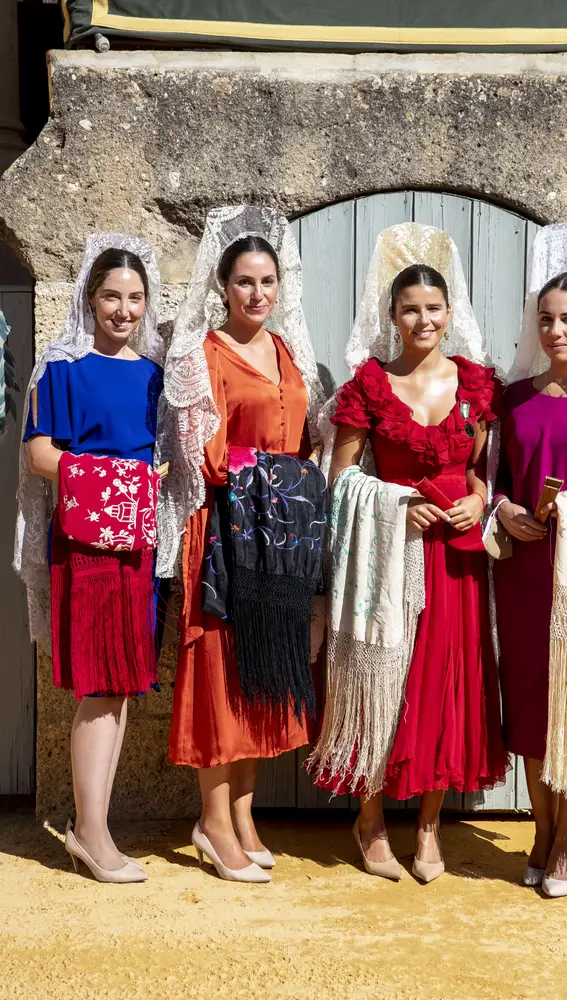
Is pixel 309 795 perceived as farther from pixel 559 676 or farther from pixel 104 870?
pixel 559 676

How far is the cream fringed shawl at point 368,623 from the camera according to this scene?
2.91 m

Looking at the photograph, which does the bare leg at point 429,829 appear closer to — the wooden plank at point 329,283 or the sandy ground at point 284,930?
the sandy ground at point 284,930

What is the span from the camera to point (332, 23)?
348cm

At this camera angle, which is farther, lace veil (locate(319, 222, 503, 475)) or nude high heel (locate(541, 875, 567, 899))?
lace veil (locate(319, 222, 503, 475))

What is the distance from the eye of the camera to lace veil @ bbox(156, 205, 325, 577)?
291cm

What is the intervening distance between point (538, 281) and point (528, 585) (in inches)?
36.5

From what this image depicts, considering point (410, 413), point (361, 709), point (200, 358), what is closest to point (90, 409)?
point (200, 358)

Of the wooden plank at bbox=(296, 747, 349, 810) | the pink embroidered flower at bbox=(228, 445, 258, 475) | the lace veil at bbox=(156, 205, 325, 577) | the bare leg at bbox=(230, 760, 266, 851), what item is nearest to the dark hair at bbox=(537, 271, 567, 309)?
the lace veil at bbox=(156, 205, 325, 577)

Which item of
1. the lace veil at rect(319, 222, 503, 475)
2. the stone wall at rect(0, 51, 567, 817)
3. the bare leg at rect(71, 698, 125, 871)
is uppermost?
the stone wall at rect(0, 51, 567, 817)

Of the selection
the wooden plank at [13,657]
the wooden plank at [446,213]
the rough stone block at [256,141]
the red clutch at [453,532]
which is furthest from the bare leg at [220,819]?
the wooden plank at [446,213]

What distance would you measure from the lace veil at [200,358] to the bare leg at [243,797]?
2.17ft

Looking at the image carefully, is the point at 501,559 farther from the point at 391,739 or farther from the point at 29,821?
the point at 29,821

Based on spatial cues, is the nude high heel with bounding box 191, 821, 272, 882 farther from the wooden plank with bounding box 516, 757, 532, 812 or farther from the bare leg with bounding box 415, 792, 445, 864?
the wooden plank with bounding box 516, 757, 532, 812

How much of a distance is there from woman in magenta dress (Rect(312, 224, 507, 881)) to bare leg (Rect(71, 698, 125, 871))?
0.66 metres
